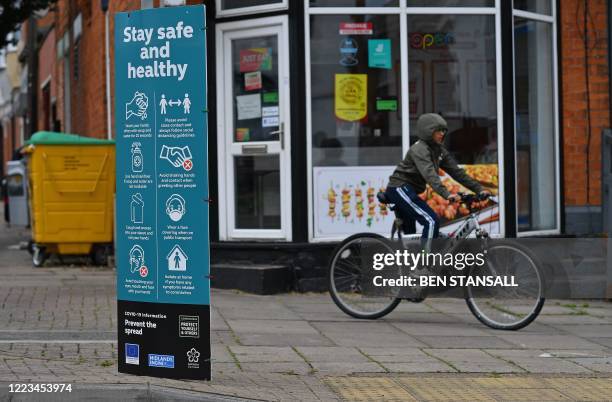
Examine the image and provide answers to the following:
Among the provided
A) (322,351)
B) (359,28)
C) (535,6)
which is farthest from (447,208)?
(322,351)

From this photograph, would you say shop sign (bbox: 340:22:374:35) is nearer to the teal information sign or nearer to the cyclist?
the cyclist

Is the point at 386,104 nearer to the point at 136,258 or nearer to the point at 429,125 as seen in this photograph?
the point at 429,125

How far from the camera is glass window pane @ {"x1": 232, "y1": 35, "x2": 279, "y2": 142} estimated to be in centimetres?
1192

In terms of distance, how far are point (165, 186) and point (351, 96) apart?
5.52 metres

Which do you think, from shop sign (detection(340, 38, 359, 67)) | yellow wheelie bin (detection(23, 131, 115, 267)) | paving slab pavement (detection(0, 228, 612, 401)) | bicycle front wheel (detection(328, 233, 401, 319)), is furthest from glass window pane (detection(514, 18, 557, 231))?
yellow wheelie bin (detection(23, 131, 115, 267))

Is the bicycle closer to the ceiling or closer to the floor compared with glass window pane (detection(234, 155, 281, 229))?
closer to the floor

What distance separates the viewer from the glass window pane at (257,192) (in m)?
11.9

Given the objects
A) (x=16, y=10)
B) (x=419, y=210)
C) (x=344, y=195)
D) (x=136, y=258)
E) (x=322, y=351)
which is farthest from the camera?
(x=16, y=10)

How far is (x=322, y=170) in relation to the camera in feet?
38.7

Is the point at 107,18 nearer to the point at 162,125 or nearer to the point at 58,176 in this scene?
the point at 58,176

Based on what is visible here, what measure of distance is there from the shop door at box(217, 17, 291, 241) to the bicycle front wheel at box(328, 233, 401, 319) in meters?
1.85

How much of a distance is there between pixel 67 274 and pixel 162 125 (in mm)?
7142

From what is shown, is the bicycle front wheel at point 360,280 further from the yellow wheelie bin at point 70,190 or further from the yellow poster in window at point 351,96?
the yellow wheelie bin at point 70,190

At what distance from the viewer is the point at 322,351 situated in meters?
8.26
